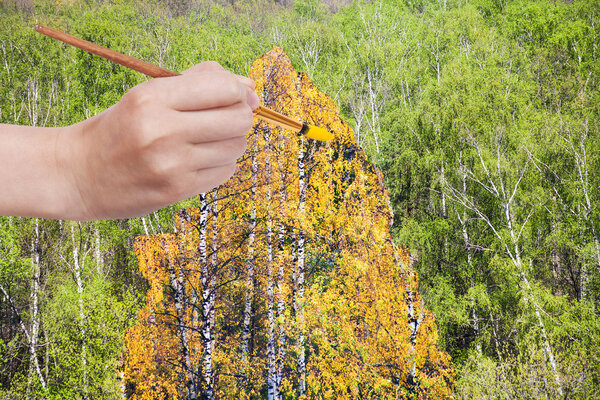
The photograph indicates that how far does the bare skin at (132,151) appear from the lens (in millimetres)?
1022

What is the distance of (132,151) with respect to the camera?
105cm

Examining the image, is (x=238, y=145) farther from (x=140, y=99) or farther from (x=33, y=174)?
(x=33, y=174)

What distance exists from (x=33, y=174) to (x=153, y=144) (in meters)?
0.37

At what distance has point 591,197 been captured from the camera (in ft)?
46.1

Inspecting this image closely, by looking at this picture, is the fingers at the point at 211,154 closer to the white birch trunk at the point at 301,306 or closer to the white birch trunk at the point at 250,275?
the white birch trunk at the point at 301,306

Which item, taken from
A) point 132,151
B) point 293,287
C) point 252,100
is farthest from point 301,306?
point 132,151

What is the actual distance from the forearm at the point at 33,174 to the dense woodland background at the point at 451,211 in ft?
34.9

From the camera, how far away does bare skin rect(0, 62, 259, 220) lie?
1.02 m

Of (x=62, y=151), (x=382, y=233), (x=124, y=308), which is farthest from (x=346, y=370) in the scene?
(x=62, y=151)

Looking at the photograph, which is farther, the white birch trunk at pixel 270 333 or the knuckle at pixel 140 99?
the white birch trunk at pixel 270 333

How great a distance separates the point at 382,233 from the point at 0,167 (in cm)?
1075

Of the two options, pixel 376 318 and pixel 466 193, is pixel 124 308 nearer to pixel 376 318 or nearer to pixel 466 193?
pixel 376 318

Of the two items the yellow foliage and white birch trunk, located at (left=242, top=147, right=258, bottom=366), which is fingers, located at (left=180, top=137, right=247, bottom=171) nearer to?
the yellow foliage

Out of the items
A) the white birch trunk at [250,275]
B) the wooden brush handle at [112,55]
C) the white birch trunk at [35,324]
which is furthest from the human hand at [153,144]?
the white birch trunk at [35,324]
